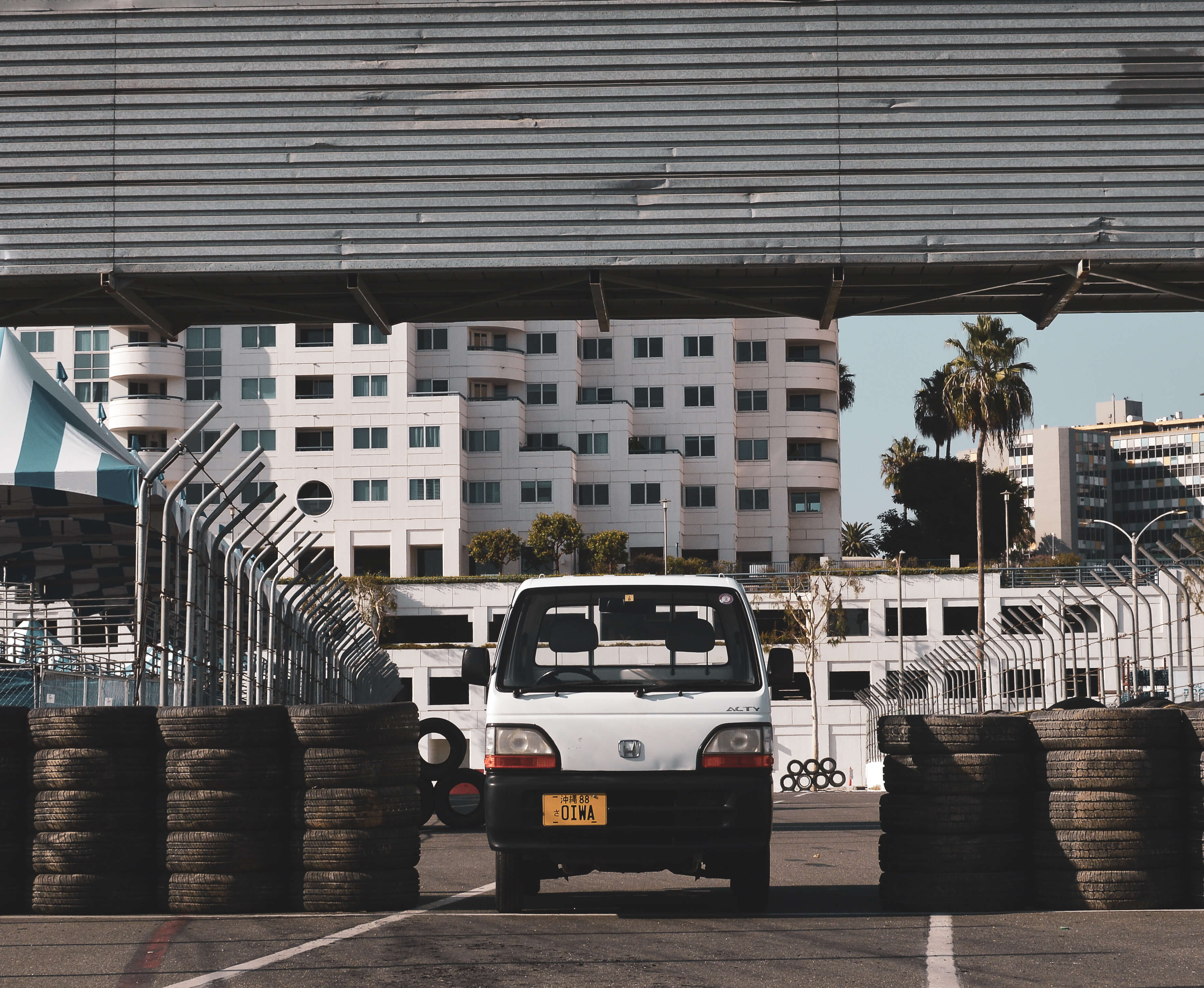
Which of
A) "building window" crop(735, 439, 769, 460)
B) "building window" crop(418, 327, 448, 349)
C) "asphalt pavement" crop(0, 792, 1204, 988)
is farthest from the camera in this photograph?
"building window" crop(735, 439, 769, 460)

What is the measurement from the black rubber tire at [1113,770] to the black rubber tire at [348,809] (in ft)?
13.2

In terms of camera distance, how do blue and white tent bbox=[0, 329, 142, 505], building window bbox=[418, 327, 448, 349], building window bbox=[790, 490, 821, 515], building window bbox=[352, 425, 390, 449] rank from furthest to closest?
building window bbox=[790, 490, 821, 515] < building window bbox=[418, 327, 448, 349] < building window bbox=[352, 425, 390, 449] < blue and white tent bbox=[0, 329, 142, 505]

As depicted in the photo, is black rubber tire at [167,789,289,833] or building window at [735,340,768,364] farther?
building window at [735,340,768,364]

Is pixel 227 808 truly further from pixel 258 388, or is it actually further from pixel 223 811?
pixel 258 388

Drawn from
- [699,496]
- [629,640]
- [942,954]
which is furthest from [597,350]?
[942,954]

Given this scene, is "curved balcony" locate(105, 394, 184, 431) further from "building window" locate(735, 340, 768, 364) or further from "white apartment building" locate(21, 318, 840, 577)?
"building window" locate(735, 340, 768, 364)

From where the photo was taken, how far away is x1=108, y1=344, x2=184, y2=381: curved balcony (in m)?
81.3

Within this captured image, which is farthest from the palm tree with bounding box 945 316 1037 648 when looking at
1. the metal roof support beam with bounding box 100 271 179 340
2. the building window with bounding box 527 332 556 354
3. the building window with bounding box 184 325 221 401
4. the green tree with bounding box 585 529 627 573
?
the metal roof support beam with bounding box 100 271 179 340

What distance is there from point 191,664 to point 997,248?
6905 millimetres

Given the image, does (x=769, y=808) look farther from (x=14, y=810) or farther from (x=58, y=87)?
(x=58, y=87)

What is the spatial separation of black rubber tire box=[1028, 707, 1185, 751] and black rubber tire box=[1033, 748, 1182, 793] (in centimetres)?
4

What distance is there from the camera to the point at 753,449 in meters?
89.1

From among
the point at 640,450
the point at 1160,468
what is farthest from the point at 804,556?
the point at 1160,468

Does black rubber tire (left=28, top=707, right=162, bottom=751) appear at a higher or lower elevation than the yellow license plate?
higher
